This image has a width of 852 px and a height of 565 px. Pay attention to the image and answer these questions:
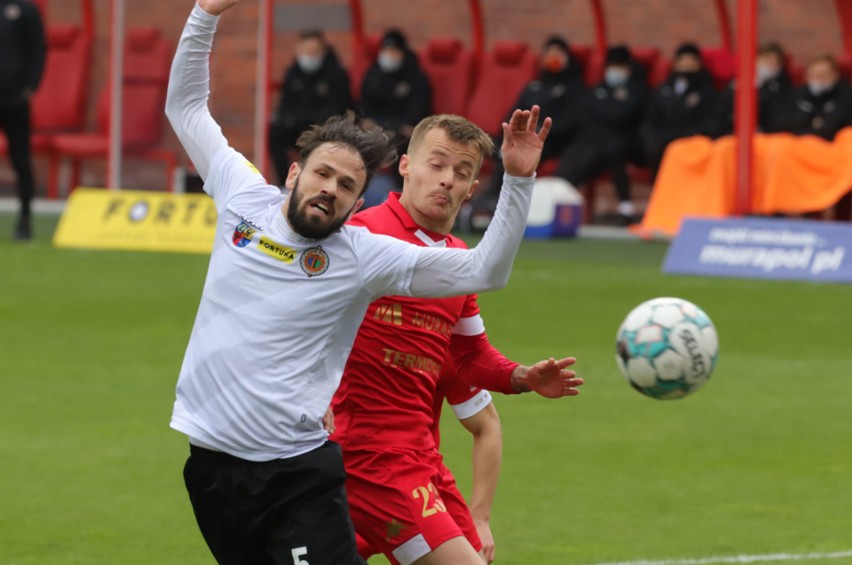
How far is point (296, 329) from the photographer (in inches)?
184

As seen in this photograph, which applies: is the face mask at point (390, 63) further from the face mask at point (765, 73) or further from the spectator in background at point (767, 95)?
the face mask at point (765, 73)

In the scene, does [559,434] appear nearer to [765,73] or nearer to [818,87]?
[818,87]

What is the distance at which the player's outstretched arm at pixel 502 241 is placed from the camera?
4.49m

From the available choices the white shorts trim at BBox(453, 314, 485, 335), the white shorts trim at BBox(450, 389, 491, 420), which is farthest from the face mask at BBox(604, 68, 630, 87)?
the white shorts trim at BBox(453, 314, 485, 335)

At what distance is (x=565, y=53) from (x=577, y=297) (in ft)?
22.4

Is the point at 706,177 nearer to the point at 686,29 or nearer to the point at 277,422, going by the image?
the point at 686,29

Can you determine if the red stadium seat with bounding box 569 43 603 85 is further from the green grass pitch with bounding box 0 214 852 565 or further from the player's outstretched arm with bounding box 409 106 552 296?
the player's outstretched arm with bounding box 409 106 552 296

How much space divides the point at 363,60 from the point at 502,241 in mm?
18566

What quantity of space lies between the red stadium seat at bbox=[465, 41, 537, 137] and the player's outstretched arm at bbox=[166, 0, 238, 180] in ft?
54.2

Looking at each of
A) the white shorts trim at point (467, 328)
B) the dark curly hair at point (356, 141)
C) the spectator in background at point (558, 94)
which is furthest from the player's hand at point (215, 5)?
the spectator in background at point (558, 94)

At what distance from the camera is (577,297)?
585 inches

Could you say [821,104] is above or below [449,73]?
above

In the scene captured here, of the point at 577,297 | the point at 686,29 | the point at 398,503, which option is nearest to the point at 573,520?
the point at 398,503

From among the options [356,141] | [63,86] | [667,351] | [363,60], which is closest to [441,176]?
[356,141]
